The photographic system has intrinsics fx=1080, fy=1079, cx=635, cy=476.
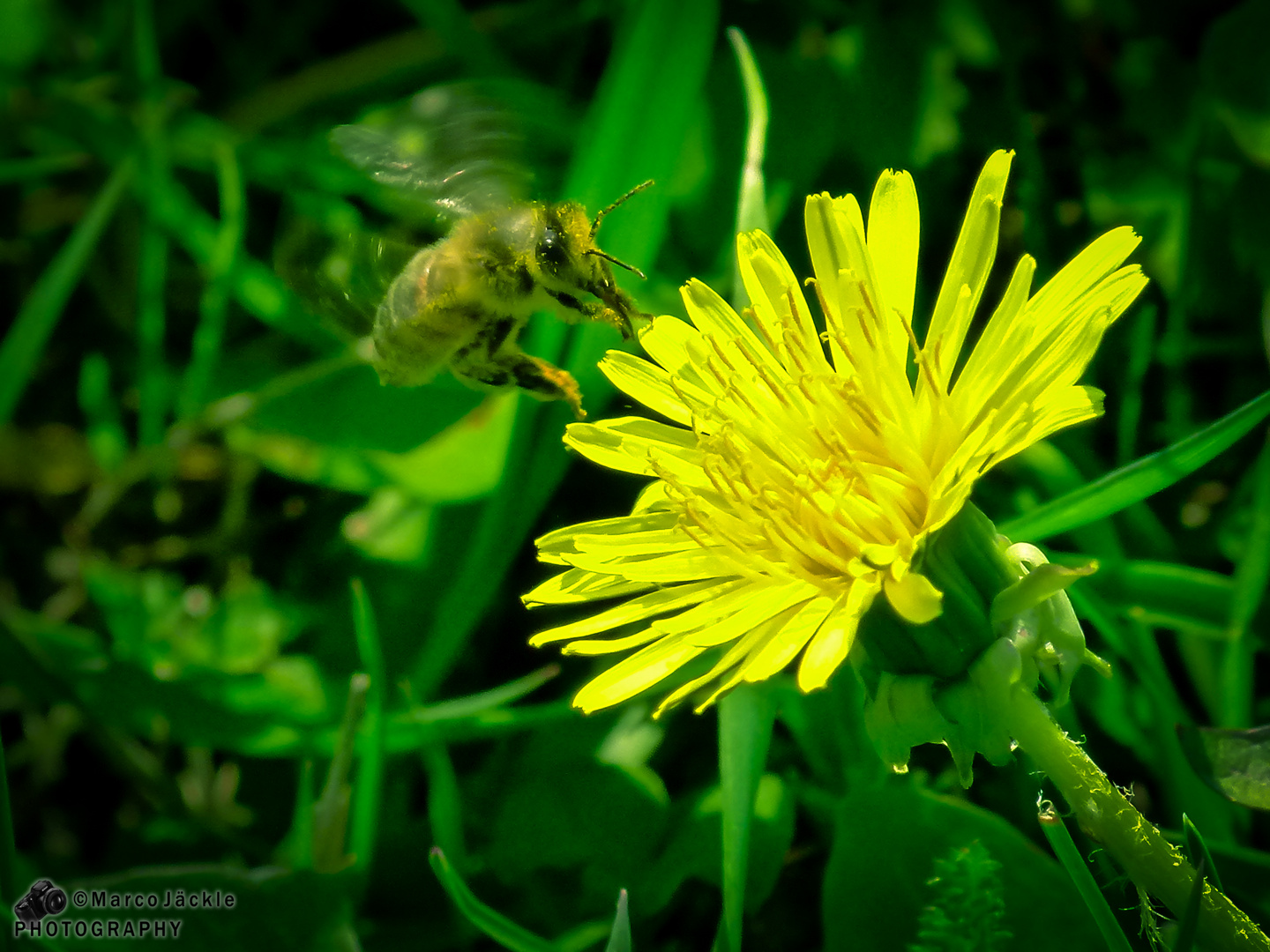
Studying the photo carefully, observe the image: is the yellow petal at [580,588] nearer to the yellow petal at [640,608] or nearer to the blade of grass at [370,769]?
the yellow petal at [640,608]

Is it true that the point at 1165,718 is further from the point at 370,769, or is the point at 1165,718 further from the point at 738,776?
the point at 370,769

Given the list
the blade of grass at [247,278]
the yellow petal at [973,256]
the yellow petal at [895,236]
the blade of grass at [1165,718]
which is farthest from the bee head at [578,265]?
the blade of grass at [247,278]

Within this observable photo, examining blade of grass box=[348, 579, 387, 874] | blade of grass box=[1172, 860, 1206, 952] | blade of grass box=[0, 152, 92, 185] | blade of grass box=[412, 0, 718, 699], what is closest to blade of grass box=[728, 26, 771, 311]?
blade of grass box=[412, 0, 718, 699]

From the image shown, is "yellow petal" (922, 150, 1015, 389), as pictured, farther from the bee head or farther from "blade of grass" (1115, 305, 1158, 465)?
"blade of grass" (1115, 305, 1158, 465)

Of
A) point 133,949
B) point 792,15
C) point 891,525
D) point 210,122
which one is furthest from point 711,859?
point 210,122

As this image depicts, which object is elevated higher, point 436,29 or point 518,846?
point 436,29

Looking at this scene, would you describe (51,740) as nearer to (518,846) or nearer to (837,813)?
(518,846)

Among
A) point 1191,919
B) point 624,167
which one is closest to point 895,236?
point 1191,919
